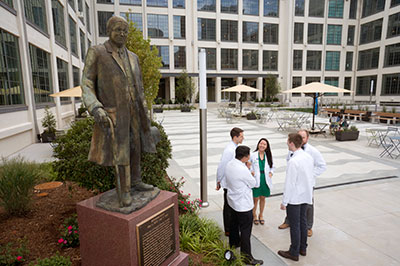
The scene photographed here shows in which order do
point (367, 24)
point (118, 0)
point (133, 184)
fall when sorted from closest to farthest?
point (133, 184) → point (118, 0) → point (367, 24)

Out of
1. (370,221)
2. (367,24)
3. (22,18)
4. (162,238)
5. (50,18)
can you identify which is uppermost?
(367,24)

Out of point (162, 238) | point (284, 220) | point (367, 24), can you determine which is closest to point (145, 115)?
point (162, 238)

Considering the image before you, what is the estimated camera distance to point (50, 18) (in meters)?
17.6

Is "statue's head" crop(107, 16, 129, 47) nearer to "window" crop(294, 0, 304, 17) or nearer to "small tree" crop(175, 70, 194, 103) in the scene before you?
"small tree" crop(175, 70, 194, 103)

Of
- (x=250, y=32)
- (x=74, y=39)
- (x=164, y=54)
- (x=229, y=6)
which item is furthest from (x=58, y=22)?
(x=250, y=32)

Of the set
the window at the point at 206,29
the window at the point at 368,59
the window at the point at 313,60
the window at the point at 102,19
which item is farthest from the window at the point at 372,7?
the window at the point at 102,19

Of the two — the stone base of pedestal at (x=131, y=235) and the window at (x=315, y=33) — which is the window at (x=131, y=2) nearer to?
the window at (x=315, y=33)

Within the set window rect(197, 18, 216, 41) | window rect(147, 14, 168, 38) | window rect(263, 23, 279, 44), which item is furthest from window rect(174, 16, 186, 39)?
window rect(263, 23, 279, 44)

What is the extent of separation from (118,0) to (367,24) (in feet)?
143

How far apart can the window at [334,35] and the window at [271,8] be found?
10.6m

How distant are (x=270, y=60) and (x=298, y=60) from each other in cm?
517

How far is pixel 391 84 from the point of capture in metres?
40.8

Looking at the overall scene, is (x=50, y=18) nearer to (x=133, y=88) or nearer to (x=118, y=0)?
(x=133, y=88)

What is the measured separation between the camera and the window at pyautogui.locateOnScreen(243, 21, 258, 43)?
46.7 m
